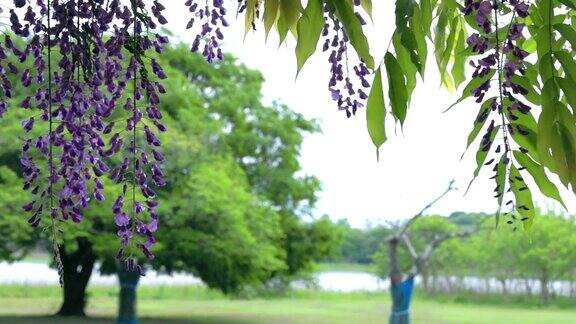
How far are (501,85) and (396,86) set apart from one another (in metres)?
0.10

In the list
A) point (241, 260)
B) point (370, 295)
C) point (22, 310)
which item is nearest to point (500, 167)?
point (241, 260)

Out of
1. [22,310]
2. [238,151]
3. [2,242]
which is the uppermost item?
[238,151]

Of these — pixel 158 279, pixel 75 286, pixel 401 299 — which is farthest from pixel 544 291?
pixel 75 286

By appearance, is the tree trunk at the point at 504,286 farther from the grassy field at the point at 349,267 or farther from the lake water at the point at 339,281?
the grassy field at the point at 349,267

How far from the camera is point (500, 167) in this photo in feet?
1.92

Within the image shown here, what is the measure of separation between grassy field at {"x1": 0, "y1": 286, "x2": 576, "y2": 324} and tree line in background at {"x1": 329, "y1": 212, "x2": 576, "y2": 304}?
572 mm

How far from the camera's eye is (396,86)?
51 cm

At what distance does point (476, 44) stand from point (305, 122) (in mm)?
8150

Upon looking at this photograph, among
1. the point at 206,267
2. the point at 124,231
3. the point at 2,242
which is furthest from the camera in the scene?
the point at 206,267

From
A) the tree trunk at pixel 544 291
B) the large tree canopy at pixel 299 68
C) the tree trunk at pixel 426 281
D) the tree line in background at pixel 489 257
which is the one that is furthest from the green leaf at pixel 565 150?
the tree trunk at pixel 426 281

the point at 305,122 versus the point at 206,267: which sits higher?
the point at 305,122

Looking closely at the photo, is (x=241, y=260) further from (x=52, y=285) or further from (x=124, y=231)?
(x=124, y=231)

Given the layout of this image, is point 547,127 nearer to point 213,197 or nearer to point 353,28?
point 353,28

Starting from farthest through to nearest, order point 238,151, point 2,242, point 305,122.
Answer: point 305,122 < point 238,151 < point 2,242
